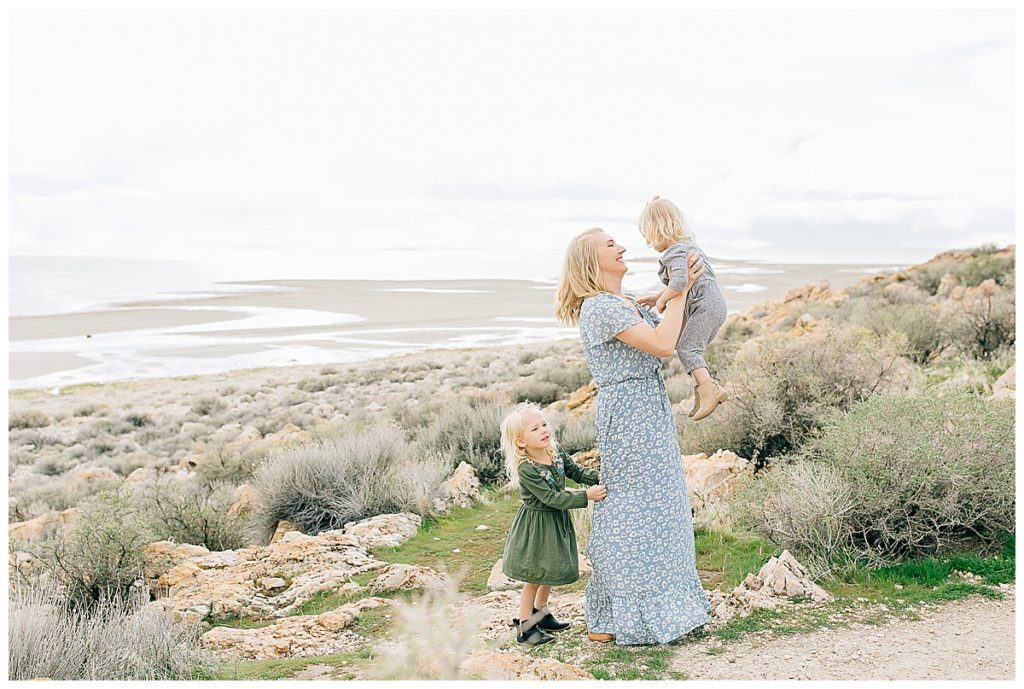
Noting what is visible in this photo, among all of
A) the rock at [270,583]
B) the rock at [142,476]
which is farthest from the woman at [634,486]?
the rock at [142,476]

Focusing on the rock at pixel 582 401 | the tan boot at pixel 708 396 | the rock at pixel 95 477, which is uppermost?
the tan boot at pixel 708 396

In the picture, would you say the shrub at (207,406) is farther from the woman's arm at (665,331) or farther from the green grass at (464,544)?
the woman's arm at (665,331)

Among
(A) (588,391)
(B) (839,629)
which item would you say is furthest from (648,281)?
(B) (839,629)

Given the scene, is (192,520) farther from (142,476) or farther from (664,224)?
(664,224)

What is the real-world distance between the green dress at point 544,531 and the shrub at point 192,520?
4347 mm

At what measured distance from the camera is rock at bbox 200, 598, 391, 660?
5387 mm

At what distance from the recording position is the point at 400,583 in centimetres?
638

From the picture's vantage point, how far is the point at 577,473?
5.08 metres

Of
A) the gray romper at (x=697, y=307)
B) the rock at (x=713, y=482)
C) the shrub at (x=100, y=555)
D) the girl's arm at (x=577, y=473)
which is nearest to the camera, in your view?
the gray romper at (x=697, y=307)

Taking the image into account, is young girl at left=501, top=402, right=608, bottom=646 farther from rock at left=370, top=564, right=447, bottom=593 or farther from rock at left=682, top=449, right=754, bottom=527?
rock at left=682, top=449, right=754, bottom=527

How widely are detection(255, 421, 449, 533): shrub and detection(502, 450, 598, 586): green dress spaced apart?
3463mm

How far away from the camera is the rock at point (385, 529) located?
755 centimetres

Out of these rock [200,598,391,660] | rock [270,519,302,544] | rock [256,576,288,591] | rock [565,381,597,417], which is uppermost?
rock [565,381,597,417]

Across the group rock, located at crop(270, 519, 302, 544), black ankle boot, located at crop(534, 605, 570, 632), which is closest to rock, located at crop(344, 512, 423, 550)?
rock, located at crop(270, 519, 302, 544)
